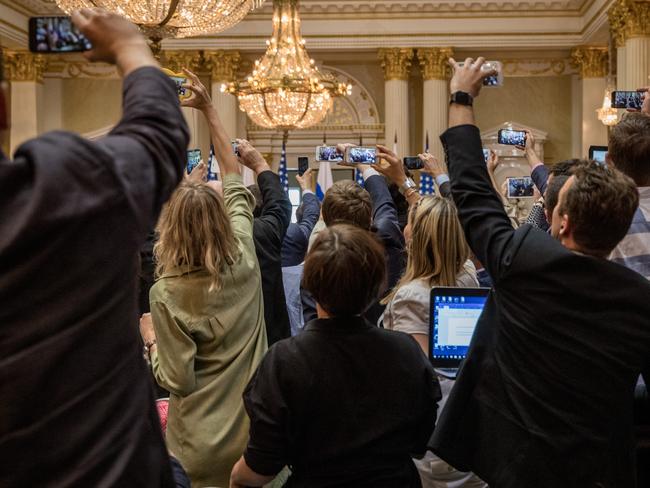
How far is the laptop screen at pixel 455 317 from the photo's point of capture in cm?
288

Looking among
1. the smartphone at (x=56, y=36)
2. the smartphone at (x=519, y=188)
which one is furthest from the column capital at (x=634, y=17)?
the smartphone at (x=56, y=36)

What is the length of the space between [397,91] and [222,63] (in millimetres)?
3859

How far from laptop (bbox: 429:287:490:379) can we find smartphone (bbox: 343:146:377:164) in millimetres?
2451

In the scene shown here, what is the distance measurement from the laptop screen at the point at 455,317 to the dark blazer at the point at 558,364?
67cm

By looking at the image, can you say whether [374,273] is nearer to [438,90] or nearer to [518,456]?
[518,456]

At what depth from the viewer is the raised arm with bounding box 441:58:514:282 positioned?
2.20 metres

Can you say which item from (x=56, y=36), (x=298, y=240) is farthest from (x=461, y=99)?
(x=298, y=240)

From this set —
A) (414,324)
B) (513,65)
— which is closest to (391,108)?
(513,65)

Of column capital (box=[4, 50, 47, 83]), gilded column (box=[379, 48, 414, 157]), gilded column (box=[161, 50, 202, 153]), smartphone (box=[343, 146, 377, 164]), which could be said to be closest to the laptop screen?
smartphone (box=[343, 146, 377, 164])

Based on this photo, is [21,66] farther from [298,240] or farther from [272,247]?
[272,247]

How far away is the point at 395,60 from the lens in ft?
56.8

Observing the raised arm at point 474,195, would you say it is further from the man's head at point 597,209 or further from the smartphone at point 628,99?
the smartphone at point 628,99

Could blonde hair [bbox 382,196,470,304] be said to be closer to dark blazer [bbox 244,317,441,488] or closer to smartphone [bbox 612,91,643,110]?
dark blazer [bbox 244,317,441,488]

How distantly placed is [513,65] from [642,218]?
52.7ft
